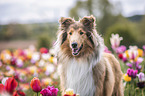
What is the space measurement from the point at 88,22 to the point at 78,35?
411 mm

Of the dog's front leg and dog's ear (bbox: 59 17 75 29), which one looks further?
dog's ear (bbox: 59 17 75 29)

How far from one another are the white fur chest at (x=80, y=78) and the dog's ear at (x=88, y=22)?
0.81 metres

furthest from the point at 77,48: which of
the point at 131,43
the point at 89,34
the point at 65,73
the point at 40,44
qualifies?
the point at 40,44

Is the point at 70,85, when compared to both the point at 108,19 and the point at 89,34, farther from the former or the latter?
the point at 108,19

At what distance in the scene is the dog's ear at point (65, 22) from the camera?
369cm

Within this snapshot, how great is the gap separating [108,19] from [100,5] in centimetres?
291

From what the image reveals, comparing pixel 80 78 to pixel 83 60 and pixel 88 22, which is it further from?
pixel 88 22

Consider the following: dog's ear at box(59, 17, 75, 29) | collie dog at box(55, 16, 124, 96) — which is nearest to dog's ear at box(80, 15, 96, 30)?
collie dog at box(55, 16, 124, 96)

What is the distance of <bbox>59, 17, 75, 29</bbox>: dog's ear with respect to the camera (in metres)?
3.69

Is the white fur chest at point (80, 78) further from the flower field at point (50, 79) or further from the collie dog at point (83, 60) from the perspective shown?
the flower field at point (50, 79)

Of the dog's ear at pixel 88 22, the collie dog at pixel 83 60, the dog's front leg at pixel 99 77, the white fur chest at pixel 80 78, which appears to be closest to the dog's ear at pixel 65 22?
the collie dog at pixel 83 60

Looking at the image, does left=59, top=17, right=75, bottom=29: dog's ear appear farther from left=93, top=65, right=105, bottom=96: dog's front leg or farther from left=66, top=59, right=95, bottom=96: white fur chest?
left=93, top=65, right=105, bottom=96: dog's front leg

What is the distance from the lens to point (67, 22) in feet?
12.2

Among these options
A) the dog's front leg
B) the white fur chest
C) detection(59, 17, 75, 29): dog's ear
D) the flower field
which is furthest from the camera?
detection(59, 17, 75, 29): dog's ear
